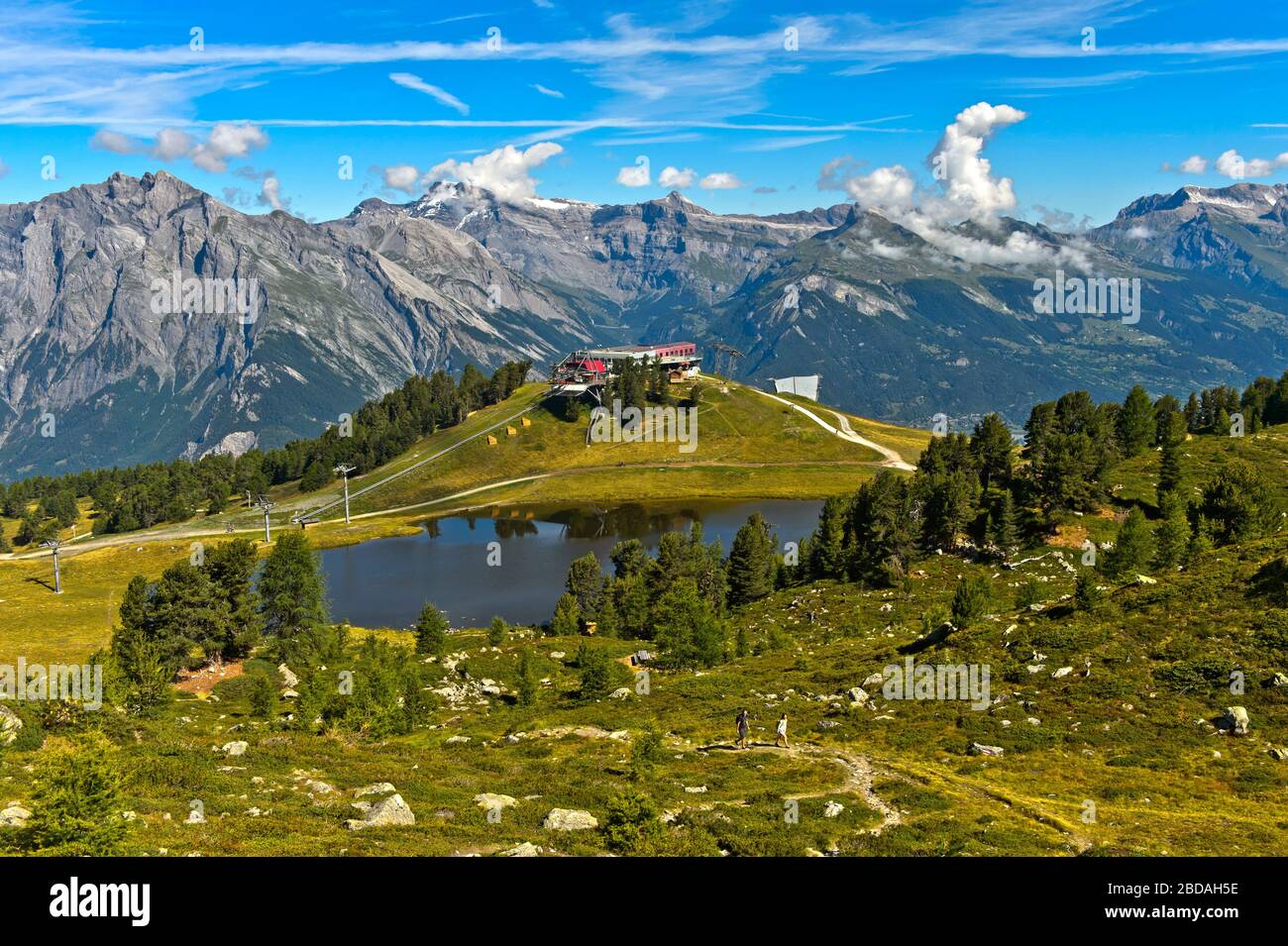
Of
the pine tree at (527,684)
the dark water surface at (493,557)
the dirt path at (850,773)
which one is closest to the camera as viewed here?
the dirt path at (850,773)

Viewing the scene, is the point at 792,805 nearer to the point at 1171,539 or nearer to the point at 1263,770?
the point at 1263,770

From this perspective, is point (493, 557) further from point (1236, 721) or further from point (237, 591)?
point (1236, 721)

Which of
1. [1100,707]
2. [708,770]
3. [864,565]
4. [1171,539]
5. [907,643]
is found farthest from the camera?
[864,565]

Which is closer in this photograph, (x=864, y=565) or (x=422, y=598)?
(x=864, y=565)

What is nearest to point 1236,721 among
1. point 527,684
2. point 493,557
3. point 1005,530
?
point 527,684

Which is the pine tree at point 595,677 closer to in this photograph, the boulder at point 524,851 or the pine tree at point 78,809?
the boulder at point 524,851

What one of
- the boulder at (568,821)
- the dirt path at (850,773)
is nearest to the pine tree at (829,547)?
the dirt path at (850,773)

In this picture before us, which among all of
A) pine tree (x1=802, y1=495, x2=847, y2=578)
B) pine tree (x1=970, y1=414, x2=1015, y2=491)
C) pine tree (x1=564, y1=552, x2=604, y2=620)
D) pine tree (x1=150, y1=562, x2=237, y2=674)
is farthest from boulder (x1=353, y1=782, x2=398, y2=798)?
pine tree (x1=970, y1=414, x2=1015, y2=491)

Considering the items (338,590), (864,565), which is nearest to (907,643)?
(864,565)

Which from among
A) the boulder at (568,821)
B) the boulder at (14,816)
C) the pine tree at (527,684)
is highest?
the boulder at (14,816)
